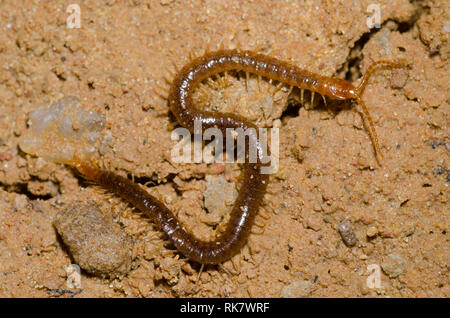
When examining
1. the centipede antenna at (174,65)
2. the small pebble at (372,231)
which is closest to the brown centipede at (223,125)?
the centipede antenna at (174,65)

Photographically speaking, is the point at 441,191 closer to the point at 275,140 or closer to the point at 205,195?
the point at 275,140

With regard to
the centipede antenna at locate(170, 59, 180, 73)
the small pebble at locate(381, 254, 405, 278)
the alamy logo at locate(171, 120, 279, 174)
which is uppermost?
the centipede antenna at locate(170, 59, 180, 73)

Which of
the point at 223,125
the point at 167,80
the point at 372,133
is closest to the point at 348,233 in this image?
the point at 372,133

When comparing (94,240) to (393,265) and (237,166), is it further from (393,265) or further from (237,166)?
(393,265)

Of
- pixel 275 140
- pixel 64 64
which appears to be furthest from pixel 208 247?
pixel 64 64

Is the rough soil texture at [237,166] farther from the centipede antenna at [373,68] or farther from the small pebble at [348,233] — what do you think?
the centipede antenna at [373,68]

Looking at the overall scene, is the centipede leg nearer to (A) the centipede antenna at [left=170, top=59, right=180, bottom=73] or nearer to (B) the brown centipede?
(B) the brown centipede

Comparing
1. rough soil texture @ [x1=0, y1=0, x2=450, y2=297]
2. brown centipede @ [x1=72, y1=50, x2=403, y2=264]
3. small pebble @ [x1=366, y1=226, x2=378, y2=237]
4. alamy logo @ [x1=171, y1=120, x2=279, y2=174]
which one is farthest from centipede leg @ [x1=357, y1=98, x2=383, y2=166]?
alamy logo @ [x1=171, y1=120, x2=279, y2=174]
